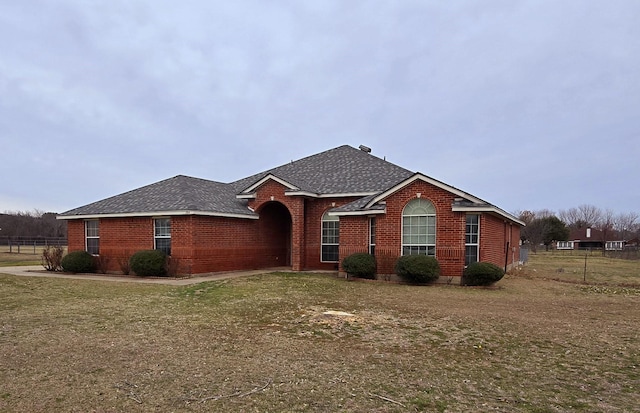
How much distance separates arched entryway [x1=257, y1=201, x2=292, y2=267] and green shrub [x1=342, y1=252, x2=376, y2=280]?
5980 millimetres

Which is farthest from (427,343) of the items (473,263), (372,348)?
(473,263)

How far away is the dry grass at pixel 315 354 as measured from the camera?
15.1ft

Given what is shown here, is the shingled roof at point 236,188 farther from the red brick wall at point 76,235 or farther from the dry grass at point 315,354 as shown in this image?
the dry grass at point 315,354

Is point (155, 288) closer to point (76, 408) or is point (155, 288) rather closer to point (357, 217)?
point (357, 217)

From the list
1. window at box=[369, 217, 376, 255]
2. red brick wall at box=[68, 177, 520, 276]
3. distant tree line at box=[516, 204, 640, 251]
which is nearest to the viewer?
red brick wall at box=[68, 177, 520, 276]

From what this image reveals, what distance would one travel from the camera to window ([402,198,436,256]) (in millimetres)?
15953

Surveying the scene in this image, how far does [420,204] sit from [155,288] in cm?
1002

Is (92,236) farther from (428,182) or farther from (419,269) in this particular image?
(428,182)

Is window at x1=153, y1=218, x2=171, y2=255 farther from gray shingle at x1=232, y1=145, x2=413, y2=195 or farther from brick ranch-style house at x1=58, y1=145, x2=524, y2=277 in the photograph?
gray shingle at x1=232, y1=145, x2=413, y2=195

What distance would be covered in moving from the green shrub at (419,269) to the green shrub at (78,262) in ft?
46.4

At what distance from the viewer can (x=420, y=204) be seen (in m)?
16.1

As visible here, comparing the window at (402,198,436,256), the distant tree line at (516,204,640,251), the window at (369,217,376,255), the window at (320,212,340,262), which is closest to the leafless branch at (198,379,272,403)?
the window at (402,198,436,256)

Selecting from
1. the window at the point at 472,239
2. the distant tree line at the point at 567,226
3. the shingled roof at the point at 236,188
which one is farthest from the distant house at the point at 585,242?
the window at the point at 472,239

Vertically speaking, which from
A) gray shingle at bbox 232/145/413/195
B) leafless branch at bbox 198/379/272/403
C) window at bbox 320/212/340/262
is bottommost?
leafless branch at bbox 198/379/272/403
